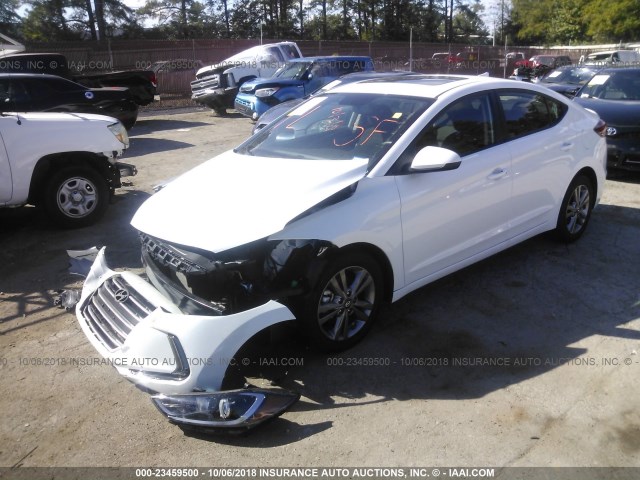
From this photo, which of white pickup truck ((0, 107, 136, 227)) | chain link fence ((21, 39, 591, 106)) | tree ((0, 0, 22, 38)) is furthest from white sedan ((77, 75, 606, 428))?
tree ((0, 0, 22, 38))

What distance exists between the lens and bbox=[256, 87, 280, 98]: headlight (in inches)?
538

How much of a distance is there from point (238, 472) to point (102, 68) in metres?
23.1

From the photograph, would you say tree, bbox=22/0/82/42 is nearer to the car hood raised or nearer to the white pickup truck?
the white pickup truck

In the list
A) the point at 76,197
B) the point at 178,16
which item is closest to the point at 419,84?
the point at 76,197

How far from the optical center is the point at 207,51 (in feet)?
87.4

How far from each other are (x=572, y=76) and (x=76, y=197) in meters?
12.5

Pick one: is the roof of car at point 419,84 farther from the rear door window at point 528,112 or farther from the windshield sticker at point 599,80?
the windshield sticker at point 599,80

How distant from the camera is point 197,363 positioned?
2.93 m

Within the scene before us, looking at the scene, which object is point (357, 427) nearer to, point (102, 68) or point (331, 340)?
point (331, 340)

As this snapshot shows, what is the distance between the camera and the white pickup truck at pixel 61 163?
5.88 m

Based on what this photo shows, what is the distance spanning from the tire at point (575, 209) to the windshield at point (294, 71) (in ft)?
32.1

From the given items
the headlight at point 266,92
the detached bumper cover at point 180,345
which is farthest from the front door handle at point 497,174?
the headlight at point 266,92

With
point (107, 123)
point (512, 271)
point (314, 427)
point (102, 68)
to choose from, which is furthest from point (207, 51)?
point (314, 427)

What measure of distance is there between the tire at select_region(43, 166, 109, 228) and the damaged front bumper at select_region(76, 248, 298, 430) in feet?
12.1
